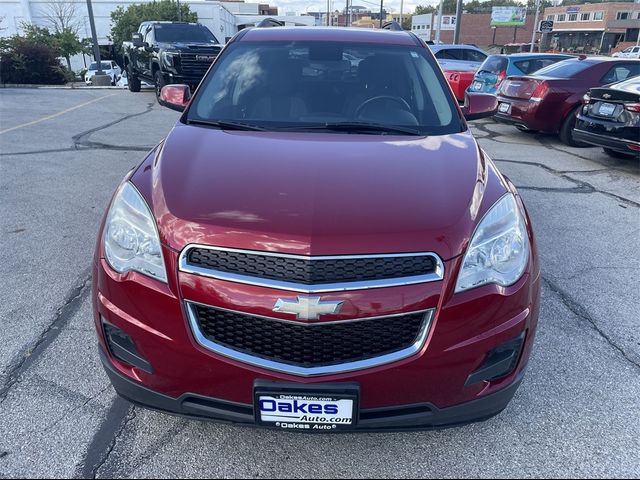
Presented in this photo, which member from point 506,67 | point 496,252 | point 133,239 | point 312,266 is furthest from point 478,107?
point 506,67

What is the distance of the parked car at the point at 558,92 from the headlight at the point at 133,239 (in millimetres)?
8601

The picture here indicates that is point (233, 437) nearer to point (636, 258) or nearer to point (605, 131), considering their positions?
point (636, 258)

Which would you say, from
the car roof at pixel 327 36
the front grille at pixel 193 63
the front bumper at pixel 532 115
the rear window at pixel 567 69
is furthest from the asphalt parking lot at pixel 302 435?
the front grille at pixel 193 63

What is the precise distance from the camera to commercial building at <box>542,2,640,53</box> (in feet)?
226

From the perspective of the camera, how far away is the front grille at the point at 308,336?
6.09 feet

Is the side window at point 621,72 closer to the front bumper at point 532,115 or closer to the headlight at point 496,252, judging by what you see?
the front bumper at point 532,115

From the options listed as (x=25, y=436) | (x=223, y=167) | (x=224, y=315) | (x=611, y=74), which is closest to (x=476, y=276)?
(x=224, y=315)

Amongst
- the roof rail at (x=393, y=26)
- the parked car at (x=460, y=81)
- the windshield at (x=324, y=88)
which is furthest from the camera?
the parked car at (x=460, y=81)

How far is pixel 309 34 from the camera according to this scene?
3.74m

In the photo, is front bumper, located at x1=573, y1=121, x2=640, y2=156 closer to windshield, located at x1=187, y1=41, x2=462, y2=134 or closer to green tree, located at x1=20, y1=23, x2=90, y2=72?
windshield, located at x1=187, y1=41, x2=462, y2=134

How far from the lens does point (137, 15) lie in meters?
43.7

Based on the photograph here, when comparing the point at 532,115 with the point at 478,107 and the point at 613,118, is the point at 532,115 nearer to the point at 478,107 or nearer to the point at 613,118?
the point at 613,118

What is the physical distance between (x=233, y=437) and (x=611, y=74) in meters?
9.96

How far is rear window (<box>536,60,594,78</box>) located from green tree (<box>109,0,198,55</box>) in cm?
4086
